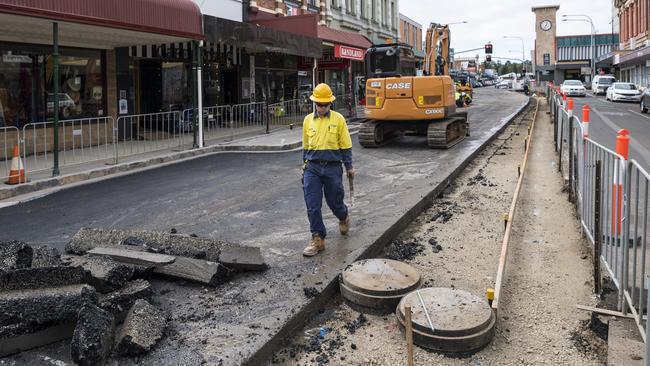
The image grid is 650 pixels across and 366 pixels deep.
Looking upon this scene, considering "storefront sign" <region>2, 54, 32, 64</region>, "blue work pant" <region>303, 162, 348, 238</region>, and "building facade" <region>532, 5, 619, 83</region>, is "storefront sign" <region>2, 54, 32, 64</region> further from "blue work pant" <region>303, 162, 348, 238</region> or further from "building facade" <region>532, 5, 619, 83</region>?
"building facade" <region>532, 5, 619, 83</region>

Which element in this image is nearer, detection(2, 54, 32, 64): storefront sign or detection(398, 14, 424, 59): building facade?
detection(2, 54, 32, 64): storefront sign

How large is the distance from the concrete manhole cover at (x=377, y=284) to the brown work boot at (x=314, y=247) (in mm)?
616

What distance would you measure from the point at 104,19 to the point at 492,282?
403 inches

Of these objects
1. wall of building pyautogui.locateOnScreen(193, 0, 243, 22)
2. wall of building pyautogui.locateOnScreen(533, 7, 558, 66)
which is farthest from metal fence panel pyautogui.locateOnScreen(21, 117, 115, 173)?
wall of building pyautogui.locateOnScreen(533, 7, 558, 66)

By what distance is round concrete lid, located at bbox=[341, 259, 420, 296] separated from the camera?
519 cm

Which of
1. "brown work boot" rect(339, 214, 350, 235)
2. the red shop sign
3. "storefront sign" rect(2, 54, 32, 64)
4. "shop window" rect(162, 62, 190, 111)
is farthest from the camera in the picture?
the red shop sign

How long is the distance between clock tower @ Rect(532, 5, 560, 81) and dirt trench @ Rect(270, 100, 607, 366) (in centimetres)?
9107

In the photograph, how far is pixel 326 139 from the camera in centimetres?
632

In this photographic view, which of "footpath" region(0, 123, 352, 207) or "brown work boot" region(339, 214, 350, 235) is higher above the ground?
"footpath" region(0, 123, 352, 207)

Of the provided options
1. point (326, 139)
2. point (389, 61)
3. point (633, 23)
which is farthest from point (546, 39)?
point (326, 139)

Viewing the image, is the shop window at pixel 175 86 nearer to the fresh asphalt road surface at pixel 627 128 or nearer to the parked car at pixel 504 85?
the fresh asphalt road surface at pixel 627 128

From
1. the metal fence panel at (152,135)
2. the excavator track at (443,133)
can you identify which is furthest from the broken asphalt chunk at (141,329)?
the excavator track at (443,133)

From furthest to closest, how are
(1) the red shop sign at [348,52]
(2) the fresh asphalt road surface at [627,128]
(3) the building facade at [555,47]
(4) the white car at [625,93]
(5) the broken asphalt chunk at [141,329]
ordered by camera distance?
1. (3) the building facade at [555,47]
2. (4) the white car at [625,93]
3. (1) the red shop sign at [348,52]
4. (2) the fresh asphalt road surface at [627,128]
5. (5) the broken asphalt chunk at [141,329]

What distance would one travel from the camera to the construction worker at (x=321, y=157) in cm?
627
